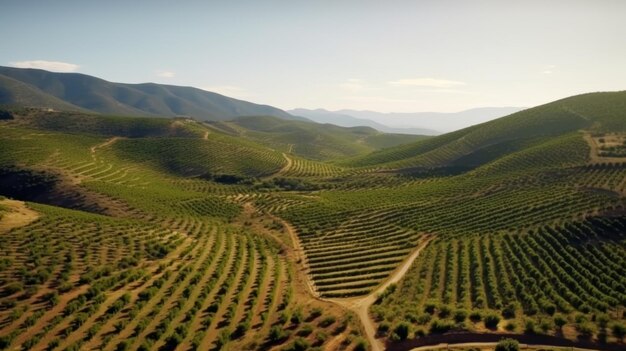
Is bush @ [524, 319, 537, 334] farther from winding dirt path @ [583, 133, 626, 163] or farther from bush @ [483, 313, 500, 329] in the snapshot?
winding dirt path @ [583, 133, 626, 163]

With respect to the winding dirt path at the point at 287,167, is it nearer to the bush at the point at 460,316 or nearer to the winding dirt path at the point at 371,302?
the winding dirt path at the point at 371,302

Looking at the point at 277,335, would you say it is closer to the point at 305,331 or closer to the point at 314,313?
the point at 305,331

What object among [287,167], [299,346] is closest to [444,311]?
[299,346]

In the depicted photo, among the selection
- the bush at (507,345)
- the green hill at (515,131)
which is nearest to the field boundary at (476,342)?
the bush at (507,345)

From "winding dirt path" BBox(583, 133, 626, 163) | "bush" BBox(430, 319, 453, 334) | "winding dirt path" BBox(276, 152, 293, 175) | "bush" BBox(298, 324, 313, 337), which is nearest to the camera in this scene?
"bush" BBox(430, 319, 453, 334)

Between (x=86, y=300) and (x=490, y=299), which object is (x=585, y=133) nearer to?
(x=490, y=299)

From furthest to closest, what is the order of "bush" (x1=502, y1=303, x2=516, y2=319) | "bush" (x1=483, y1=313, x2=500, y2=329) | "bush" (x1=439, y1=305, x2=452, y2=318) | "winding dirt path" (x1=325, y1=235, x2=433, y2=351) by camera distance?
"bush" (x1=439, y1=305, x2=452, y2=318)
"bush" (x1=502, y1=303, x2=516, y2=319)
"bush" (x1=483, y1=313, x2=500, y2=329)
"winding dirt path" (x1=325, y1=235, x2=433, y2=351)

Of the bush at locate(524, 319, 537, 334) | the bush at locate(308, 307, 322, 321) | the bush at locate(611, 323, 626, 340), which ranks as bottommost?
the bush at locate(308, 307, 322, 321)

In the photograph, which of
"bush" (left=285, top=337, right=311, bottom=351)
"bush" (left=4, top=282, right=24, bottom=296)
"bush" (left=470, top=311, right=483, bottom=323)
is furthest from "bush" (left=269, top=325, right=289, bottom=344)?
"bush" (left=4, top=282, right=24, bottom=296)
